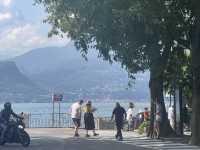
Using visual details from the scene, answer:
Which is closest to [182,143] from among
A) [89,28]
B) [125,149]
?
[125,149]

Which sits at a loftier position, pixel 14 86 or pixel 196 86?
pixel 14 86

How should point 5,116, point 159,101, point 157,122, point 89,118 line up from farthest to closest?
point 89,118, point 159,101, point 157,122, point 5,116

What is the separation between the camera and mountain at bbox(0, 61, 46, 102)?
135 meters

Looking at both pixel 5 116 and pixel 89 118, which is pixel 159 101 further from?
pixel 5 116

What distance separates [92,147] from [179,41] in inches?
239

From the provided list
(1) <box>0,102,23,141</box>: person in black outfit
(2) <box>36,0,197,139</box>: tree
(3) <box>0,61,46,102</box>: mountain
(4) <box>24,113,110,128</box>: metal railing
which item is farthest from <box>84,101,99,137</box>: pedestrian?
(3) <box>0,61,46,102</box>: mountain

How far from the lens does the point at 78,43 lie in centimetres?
3088

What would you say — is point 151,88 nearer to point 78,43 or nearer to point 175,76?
point 175,76

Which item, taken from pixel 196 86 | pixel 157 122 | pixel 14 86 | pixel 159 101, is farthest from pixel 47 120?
pixel 14 86

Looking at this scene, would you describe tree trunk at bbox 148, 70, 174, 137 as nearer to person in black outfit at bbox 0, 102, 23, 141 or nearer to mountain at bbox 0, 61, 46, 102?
person in black outfit at bbox 0, 102, 23, 141

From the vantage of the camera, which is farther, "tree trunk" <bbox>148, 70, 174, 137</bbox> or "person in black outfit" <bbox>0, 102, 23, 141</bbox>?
"tree trunk" <bbox>148, 70, 174, 137</bbox>

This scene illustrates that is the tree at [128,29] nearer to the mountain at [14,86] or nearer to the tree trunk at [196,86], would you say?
the tree trunk at [196,86]

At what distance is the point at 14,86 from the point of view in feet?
481

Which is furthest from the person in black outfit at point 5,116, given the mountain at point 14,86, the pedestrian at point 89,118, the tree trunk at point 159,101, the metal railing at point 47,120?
the mountain at point 14,86
